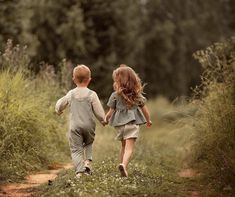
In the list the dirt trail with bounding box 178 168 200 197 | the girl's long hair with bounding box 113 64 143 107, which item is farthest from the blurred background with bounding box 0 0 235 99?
the girl's long hair with bounding box 113 64 143 107

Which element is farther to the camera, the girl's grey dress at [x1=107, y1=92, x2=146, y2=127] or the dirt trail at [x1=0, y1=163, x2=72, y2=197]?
the girl's grey dress at [x1=107, y1=92, x2=146, y2=127]

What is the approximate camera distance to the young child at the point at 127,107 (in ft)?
30.6

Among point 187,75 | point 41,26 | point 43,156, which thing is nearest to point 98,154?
point 43,156

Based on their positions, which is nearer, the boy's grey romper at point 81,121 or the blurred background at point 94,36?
the boy's grey romper at point 81,121

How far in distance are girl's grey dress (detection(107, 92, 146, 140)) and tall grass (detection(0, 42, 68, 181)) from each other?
72.4 inches

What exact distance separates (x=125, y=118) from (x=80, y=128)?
76 cm

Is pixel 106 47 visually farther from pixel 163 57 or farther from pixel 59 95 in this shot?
pixel 163 57

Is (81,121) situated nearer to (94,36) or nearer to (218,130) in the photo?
(218,130)

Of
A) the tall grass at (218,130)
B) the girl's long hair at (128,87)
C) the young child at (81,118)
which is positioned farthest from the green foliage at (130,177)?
the girl's long hair at (128,87)

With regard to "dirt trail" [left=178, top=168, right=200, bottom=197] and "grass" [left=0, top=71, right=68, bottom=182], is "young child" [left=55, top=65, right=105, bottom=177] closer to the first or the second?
"grass" [left=0, top=71, right=68, bottom=182]

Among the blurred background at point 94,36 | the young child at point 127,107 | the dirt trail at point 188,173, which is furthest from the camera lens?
the blurred background at point 94,36

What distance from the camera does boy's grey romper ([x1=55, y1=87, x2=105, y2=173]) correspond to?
29.2ft

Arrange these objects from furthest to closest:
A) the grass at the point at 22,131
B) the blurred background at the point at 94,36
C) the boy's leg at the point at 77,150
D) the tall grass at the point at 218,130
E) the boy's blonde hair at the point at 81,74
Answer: the blurred background at the point at 94,36 → the grass at the point at 22,131 → the tall grass at the point at 218,130 → the boy's blonde hair at the point at 81,74 → the boy's leg at the point at 77,150

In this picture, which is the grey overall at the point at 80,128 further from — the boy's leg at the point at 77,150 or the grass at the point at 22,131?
the grass at the point at 22,131
